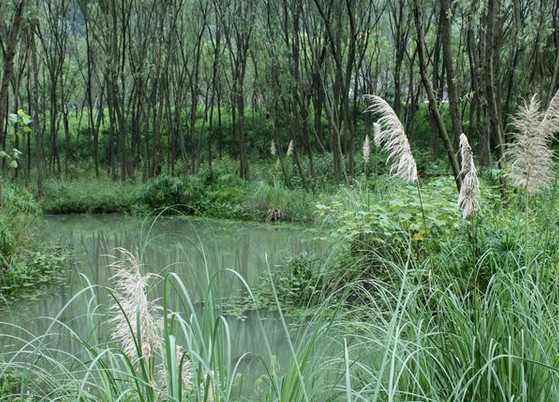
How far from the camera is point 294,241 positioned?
12.0 metres

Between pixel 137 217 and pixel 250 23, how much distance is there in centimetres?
819

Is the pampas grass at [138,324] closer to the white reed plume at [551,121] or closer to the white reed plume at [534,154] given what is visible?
the white reed plume at [534,154]

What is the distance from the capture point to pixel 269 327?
662cm

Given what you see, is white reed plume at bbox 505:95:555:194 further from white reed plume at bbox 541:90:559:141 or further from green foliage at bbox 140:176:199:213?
green foliage at bbox 140:176:199:213

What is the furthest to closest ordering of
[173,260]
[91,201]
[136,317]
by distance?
[91,201], [173,260], [136,317]

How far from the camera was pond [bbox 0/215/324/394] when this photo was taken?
5.72 metres

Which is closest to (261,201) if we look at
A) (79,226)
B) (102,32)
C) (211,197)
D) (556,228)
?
(211,197)

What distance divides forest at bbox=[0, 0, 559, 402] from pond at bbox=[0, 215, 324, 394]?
5 cm

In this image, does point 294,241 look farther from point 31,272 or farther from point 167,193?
point 167,193

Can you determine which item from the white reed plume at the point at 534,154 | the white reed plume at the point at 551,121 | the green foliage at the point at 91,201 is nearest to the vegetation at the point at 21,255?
the white reed plume at the point at 534,154

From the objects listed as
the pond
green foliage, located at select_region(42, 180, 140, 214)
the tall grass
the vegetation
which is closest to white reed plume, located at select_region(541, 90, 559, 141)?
the tall grass

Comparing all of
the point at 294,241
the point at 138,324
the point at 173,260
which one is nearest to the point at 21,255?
the point at 173,260

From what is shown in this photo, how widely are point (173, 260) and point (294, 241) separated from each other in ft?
8.55

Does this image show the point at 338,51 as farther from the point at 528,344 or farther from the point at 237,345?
the point at 528,344
